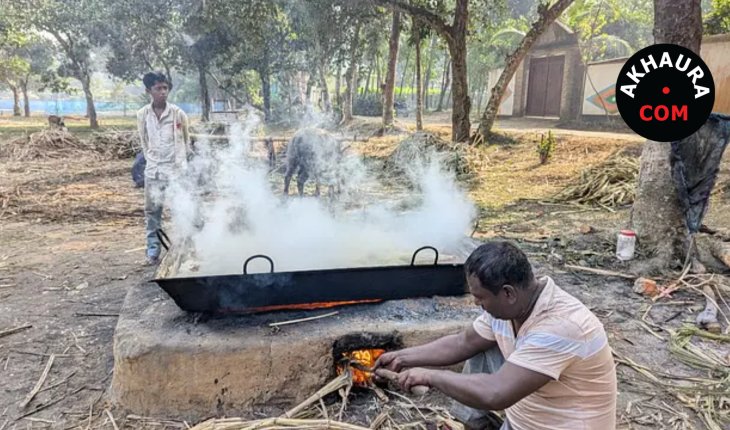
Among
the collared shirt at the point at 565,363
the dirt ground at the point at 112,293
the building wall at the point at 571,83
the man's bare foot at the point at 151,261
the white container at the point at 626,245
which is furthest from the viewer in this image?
the building wall at the point at 571,83

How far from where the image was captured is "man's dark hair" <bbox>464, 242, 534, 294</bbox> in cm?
182

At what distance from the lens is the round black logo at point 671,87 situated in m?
4.48

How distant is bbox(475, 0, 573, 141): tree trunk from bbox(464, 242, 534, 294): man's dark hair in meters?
10.6

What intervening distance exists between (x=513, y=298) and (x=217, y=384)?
6.31 feet

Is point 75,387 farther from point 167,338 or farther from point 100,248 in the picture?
point 100,248

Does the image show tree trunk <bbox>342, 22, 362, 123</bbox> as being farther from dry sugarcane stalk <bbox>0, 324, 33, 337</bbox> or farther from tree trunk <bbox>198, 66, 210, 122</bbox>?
dry sugarcane stalk <bbox>0, 324, 33, 337</bbox>

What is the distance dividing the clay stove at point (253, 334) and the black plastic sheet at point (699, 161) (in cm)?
286

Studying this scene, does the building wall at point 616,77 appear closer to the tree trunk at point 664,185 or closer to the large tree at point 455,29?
the large tree at point 455,29

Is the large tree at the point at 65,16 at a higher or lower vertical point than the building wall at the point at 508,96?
higher

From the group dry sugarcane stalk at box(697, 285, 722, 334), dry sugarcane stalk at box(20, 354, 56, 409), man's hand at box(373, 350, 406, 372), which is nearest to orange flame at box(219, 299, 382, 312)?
man's hand at box(373, 350, 406, 372)

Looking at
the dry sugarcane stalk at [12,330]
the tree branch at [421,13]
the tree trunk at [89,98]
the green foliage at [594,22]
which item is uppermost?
the green foliage at [594,22]

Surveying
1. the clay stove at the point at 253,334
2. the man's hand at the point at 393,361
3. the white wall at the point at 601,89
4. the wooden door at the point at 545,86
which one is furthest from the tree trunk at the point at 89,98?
the man's hand at the point at 393,361

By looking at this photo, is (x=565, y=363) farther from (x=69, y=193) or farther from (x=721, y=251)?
(x=69, y=193)

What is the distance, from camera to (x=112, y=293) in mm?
4449
